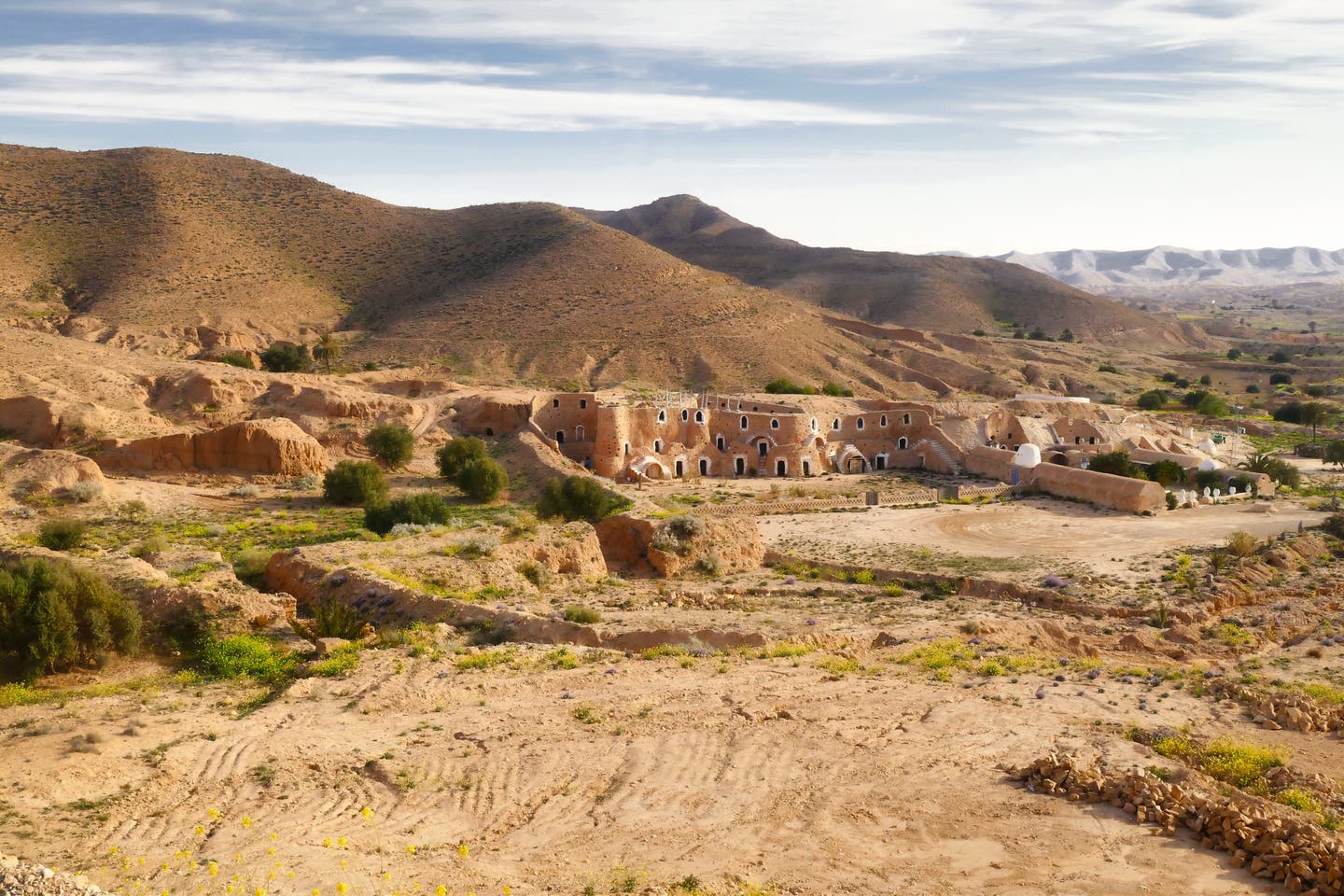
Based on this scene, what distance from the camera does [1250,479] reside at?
38.0 meters

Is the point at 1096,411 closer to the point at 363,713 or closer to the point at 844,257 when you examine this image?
the point at 363,713

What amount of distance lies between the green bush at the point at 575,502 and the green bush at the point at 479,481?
4.53m

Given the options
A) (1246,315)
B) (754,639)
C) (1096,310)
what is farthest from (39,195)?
(1246,315)

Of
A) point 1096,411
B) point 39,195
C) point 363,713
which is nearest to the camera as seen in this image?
point 363,713

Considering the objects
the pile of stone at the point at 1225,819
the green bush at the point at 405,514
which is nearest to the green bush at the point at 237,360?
the green bush at the point at 405,514

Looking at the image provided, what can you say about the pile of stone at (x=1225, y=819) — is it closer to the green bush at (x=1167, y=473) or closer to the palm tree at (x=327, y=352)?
the green bush at (x=1167, y=473)

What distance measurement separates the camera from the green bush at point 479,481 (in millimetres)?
33438

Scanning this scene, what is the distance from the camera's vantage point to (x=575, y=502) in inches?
1131

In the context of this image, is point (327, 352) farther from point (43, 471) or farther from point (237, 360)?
point (43, 471)

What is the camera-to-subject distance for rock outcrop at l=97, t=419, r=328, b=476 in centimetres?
3331

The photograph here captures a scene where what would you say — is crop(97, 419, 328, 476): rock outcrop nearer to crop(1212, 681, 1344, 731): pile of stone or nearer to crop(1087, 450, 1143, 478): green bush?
crop(1087, 450, 1143, 478): green bush

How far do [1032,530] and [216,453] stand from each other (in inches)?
997

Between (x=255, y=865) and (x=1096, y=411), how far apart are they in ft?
159

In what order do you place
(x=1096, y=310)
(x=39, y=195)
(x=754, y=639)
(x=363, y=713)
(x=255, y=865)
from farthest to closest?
(x=1096, y=310) → (x=39, y=195) → (x=754, y=639) → (x=363, y=713) → (x=255, y=865)
